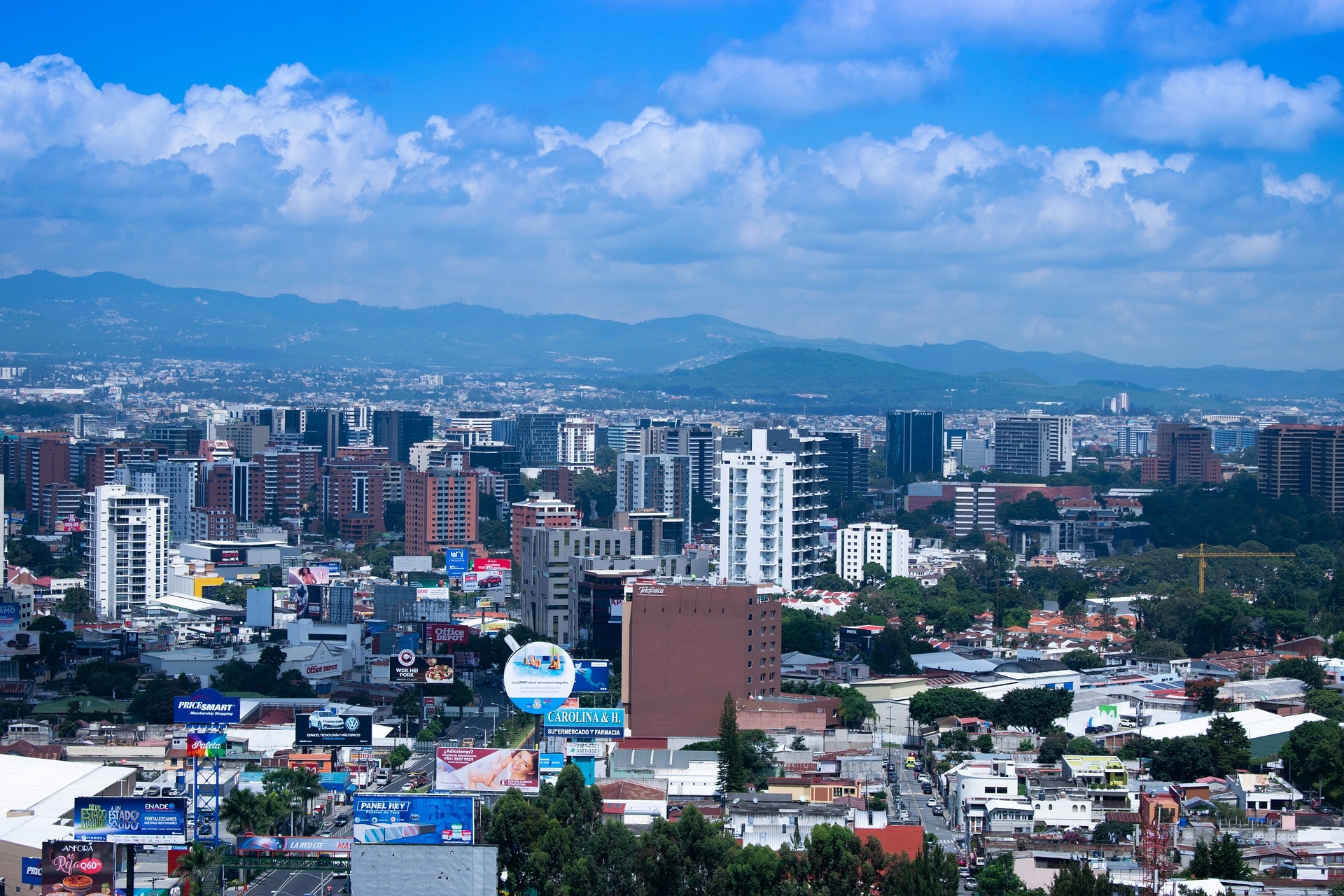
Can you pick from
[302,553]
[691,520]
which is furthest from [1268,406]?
[302,553]

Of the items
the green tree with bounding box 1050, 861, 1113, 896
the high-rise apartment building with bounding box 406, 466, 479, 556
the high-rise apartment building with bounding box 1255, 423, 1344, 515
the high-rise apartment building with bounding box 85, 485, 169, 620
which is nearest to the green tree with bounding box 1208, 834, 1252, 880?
the green tree with bounding box 1050, 861, 1113, 896

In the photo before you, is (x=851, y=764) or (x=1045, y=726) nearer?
(x=851, y=764)

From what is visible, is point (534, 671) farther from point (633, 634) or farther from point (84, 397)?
point (84, 397)

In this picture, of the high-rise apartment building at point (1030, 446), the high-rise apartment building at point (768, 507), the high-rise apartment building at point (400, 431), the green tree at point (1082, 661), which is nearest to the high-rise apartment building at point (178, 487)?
the high-rise apartment building at point (400, 431)

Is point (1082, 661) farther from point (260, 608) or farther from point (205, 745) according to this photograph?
point (205, 745)

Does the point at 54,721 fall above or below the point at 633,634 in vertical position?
below

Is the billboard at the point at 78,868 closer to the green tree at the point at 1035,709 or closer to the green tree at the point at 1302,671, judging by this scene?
the green tree at the point at 1035,709

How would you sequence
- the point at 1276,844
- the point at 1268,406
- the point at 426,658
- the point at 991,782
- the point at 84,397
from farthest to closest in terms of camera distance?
1. the point at 1268,406
2. the point at 84,397
3. the point at 426,658
4. the point at 991,782
5. the point at 1276,844
